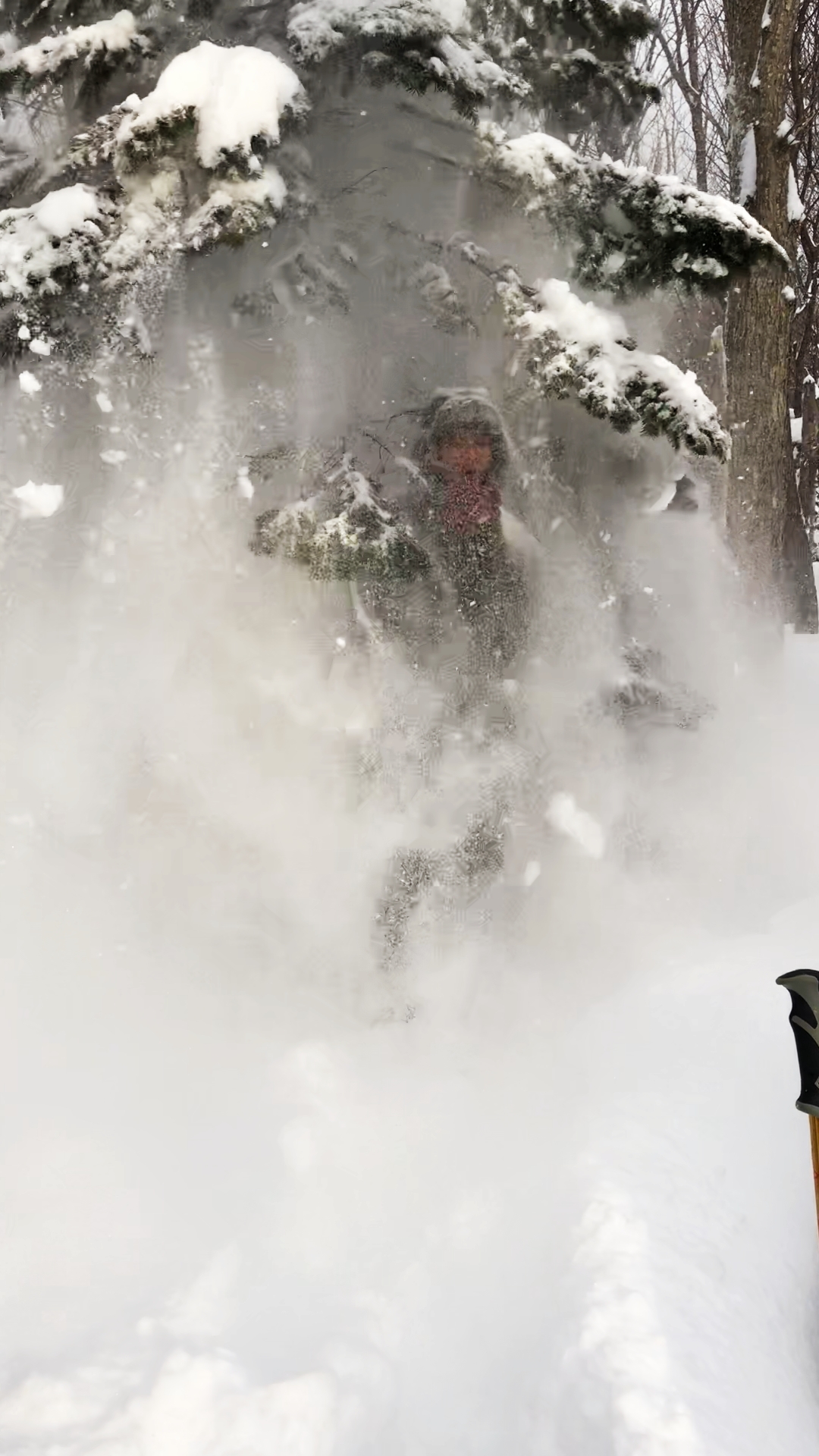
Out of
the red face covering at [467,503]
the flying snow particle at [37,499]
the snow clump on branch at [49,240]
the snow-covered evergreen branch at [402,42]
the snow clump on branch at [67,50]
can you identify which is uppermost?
the snow clump on branch at [67,50]

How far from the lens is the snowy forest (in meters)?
4.54

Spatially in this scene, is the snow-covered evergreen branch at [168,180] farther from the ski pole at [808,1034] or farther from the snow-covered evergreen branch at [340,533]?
the ski pole at [808,1034]

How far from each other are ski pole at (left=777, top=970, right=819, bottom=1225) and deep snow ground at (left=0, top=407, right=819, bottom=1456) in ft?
3.11

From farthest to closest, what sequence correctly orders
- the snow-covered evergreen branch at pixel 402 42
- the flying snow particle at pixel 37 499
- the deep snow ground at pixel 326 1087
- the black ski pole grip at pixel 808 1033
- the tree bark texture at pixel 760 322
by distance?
the tree bark texture at pixel 760 322, the flying snow particle at pixel 37 499, the snow-covered evergreen branch at pixel 402 42, the deep snow ground at pixel 326 1087, the black ski pole grip at pixel 808 1033

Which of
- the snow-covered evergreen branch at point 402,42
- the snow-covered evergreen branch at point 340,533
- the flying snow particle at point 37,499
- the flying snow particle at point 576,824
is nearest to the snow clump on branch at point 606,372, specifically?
the snow-covered evergreen branch at point 402,42

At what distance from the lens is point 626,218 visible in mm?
5457

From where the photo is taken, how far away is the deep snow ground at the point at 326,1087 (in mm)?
3496

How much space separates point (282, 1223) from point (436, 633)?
3.12 metres

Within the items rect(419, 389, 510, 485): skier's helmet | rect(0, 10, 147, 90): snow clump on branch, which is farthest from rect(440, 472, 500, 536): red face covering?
rect(0, 10, 147, 90): snow clump on branch

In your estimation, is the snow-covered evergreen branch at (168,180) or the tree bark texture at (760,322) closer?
the snow-covered evergreen branch at (168,180)

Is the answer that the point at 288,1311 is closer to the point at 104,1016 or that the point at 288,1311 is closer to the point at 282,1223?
the point at 282,1223

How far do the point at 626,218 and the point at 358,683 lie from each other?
9.53ft

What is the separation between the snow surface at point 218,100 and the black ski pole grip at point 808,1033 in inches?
167

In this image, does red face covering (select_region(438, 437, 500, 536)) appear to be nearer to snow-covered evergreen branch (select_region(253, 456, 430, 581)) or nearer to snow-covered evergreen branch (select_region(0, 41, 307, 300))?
snow-covered evergreen branch (select_region(253, 456, 430, 581))
